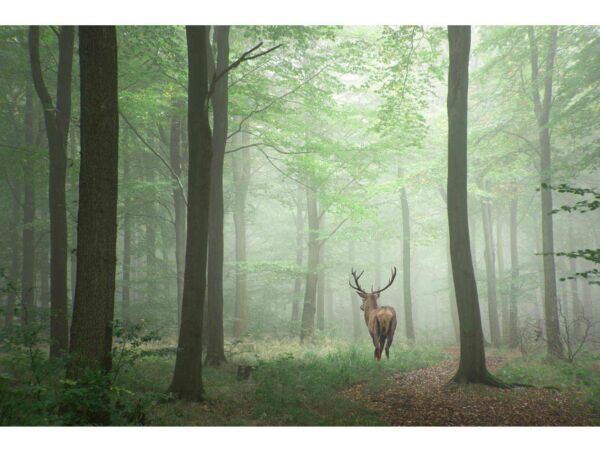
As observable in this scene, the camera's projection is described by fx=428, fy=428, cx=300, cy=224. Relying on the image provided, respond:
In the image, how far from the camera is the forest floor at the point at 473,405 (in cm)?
605

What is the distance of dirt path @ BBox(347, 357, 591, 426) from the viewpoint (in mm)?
6062

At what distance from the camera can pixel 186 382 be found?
21.4 ft

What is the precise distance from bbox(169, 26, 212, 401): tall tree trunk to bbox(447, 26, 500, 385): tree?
464 centimetres

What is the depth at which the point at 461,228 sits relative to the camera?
8.31 meters

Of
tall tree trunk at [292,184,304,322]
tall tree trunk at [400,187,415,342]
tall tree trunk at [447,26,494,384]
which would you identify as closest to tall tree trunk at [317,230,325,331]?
tall tree trunk at [292,184,304,322]

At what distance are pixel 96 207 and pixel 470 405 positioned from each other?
6.10 m

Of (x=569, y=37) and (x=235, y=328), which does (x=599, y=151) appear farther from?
(x=235, y=328)

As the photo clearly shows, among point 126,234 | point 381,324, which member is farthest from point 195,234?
point 126,234

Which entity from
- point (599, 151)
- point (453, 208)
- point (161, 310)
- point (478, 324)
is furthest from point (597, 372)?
point (161, 310)

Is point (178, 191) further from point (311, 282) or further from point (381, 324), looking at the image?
point (381, 324)

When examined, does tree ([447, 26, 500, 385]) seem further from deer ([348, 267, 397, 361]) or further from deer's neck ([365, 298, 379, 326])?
deer's neck ([365, 298, 379, 326])

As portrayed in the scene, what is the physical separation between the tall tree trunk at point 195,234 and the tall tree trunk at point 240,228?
9.99m

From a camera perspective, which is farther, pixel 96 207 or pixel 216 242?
pixel 216 242

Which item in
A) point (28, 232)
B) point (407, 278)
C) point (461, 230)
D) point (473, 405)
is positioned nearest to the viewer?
point (473, 405)
